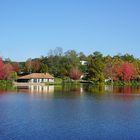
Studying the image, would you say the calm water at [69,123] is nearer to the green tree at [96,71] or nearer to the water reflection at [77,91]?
the water reflection at [77,91]

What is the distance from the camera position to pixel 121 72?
10562 centimetres

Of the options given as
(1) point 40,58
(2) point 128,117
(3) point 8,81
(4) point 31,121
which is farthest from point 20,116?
(1) point 40,58

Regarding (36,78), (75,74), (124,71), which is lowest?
(36,78)

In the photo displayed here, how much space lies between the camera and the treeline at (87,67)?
3883 inches

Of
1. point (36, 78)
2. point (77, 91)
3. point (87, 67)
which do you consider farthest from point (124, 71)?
point (77, 91)

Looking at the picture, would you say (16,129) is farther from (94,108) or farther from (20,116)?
(94,108)

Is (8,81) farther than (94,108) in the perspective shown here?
Yes

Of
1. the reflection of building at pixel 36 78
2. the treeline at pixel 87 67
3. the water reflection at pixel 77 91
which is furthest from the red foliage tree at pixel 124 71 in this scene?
the water reflection at pixel 77 91

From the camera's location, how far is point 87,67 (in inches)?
4193

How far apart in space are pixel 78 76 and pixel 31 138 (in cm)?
9103

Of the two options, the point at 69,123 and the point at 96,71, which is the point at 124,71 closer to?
the point at 96,71

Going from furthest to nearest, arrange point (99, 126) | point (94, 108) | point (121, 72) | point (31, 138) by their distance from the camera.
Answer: point (121, 72) < point (94, 108) < point (99, 126) < point (31, 138)

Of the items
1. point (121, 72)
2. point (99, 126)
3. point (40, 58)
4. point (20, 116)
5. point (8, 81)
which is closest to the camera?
point (99, 126)

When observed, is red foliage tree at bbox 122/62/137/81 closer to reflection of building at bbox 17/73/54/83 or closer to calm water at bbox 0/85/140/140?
reflection of building at bbox 17/73/54/83
